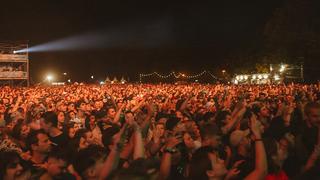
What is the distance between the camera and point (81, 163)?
4.22m

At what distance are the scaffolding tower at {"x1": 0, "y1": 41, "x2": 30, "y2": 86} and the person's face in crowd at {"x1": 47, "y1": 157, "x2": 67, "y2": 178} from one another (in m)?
48.8

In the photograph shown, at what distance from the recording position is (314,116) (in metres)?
5.77

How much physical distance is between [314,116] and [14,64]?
2072 inches

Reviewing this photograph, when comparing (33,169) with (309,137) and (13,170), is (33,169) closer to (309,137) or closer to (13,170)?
(13,170)

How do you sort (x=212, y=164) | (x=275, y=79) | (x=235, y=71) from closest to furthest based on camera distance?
(x=212, y=164), (x=275, y=79), (x=235, y=71)

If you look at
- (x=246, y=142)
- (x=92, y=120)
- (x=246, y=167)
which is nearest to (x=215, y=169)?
(x=246, y=167)

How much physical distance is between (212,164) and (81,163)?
1225mm

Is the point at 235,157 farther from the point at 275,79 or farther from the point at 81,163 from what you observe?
the point at 275,79

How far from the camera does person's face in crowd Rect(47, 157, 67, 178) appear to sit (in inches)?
165

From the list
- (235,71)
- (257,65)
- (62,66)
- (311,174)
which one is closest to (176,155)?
(311,174)

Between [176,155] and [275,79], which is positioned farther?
[275,79]

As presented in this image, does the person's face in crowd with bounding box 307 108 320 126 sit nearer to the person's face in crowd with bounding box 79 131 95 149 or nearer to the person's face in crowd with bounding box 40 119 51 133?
the person's face in crowd with bounding box 79 131 95 149

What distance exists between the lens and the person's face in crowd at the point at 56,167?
4.20 m

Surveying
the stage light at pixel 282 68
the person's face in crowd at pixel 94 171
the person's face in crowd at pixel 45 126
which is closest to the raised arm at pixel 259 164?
the person's face in crowd at pixel 94 171
